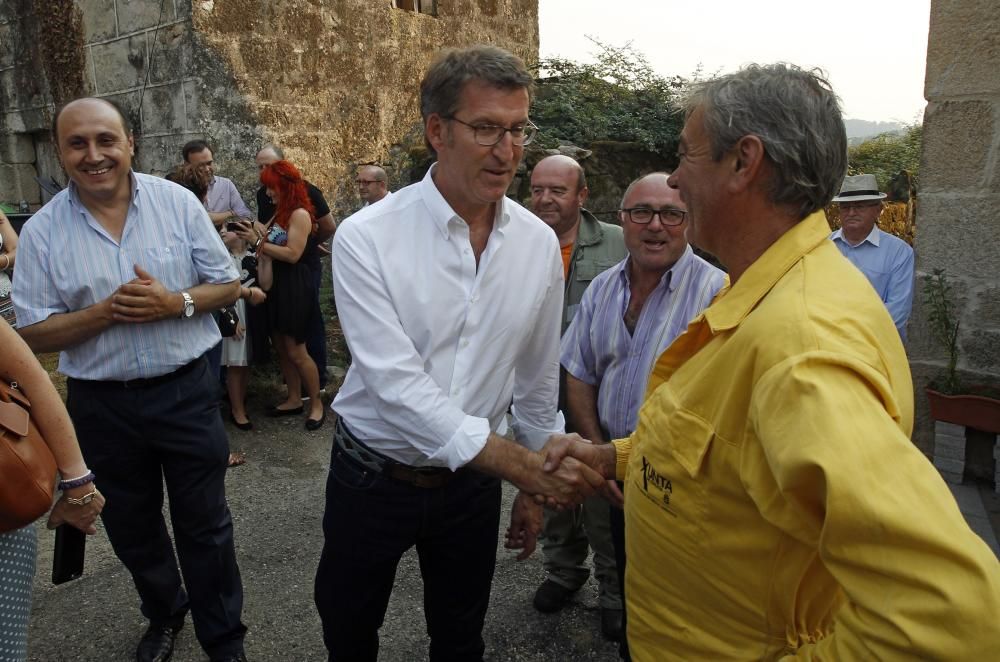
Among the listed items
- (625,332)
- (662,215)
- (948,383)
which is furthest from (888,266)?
(625,332)

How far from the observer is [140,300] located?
8.34 ft

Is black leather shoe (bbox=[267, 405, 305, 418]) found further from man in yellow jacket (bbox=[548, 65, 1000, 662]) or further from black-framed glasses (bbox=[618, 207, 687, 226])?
man in yellow jacket (bbox=[548, 65, 1000, 662])

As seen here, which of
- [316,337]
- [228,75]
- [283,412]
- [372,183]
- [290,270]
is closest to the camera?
[290,270]

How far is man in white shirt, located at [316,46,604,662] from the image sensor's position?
1.95 meters

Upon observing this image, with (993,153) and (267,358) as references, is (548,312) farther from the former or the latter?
(267,358)

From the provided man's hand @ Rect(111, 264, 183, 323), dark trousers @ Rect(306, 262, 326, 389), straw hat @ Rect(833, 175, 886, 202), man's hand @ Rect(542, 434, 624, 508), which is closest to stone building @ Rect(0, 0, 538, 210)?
dark trousers @ Rect(306, 262, 326, 389)

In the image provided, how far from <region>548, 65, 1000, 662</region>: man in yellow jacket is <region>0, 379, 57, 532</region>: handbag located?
1.43 metres

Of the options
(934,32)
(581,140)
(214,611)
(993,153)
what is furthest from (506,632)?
(581,140)

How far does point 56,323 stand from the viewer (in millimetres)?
2537

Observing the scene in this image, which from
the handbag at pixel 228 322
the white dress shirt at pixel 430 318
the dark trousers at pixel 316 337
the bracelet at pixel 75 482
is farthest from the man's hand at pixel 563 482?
the dark trousers at pixel 316 337

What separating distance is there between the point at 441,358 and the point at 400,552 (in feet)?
2.03

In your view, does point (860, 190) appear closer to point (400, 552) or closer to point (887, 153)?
point (400, 552)

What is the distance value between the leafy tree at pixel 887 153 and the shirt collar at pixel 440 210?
1162cm

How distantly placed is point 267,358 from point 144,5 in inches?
136
